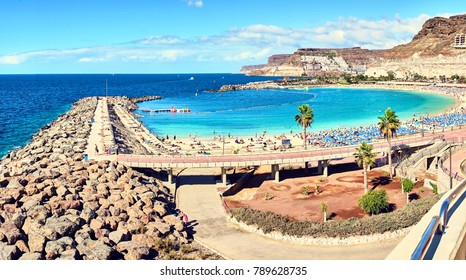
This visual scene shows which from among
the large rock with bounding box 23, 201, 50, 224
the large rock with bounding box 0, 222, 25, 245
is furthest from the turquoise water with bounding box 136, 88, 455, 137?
the large rock with bounding box 0, 222, 25, 245

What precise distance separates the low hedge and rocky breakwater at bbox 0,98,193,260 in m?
4.99

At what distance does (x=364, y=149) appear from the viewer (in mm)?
35688

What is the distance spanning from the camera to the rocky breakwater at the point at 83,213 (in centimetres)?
2253

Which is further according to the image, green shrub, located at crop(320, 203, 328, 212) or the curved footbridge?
the curved footbridge

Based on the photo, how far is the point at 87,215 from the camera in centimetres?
2634

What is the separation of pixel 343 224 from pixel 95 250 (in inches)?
559

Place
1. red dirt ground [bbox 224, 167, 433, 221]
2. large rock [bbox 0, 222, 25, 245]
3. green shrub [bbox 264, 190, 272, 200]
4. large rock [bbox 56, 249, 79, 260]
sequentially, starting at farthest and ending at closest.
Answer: green shrub [bbox 264, 190, 272, 200] → red dirt ground [bbox 224, 167, 433, 221] → large rock [bbox 0, 222, 25, 245] → large rock [bbox 56, 249, 79, 260]

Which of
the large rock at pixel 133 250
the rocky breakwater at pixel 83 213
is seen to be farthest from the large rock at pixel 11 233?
the large rock at pixel 133 250

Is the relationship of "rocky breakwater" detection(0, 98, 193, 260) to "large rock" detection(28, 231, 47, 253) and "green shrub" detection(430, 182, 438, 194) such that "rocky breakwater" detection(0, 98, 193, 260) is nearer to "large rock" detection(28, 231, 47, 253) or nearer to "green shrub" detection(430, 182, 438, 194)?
"large rock" detection(28, 231, 47, 253)

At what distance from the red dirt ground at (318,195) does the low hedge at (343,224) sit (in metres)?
3.04

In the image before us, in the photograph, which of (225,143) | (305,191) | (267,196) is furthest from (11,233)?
(225,143)

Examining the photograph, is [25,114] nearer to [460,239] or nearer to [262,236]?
[262,236]

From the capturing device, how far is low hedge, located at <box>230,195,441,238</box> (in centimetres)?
2594

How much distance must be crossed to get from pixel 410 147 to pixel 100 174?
30.7 meters
